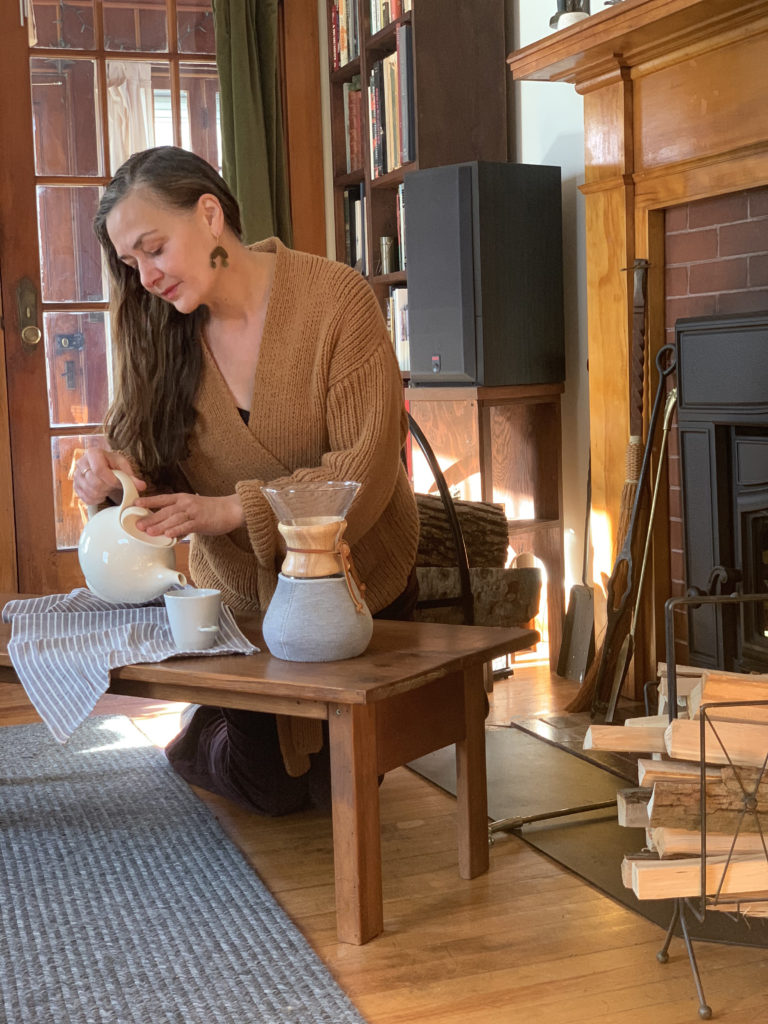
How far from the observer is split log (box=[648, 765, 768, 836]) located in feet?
5.15

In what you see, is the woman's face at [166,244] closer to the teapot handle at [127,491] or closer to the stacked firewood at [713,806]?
the teapot handle at [127,491]

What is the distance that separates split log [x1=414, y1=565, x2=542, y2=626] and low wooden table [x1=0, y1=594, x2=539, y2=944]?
88 cm

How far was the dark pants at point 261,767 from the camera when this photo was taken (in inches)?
88.4

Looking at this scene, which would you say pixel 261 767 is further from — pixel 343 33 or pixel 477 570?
pixel 343 33

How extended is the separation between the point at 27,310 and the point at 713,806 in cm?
309

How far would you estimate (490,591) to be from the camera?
2.87 meters

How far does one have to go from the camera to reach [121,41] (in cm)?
409

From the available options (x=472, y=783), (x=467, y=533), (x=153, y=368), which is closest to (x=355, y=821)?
(x=472, y=783)

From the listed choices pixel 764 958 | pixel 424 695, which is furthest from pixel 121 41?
pixel 764 958

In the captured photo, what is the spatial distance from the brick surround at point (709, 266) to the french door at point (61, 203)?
192cm

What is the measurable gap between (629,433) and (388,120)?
1.39 m

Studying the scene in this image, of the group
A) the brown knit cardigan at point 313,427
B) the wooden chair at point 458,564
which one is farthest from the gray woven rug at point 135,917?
the wooden chair at point 458,564

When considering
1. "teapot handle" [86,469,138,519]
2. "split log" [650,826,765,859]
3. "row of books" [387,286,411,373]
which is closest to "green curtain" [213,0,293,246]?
"row of books" [387,286,411,373]

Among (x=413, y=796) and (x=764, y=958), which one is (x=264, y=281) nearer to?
(x=413, y=796)
